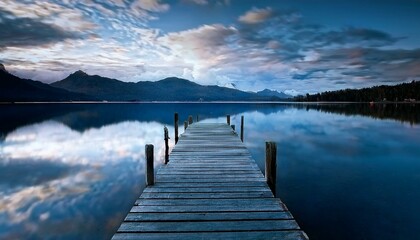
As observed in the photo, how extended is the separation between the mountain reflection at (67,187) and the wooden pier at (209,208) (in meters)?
2.95

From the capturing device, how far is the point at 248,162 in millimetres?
11109

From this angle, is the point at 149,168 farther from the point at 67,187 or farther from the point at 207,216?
the point at 67,187

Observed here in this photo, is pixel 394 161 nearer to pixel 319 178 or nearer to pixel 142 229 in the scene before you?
pixel 319 178

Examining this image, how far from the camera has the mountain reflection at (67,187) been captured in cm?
917

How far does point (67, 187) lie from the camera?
13.1m

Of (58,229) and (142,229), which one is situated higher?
(142,229)

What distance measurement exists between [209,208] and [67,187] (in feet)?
31.1

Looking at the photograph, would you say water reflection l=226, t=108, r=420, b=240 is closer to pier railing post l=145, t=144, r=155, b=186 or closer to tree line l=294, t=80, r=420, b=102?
pier railing post l=145, t=144, r=155, b=186

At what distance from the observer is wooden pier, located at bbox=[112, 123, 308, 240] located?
5.34m

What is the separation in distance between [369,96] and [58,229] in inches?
7569

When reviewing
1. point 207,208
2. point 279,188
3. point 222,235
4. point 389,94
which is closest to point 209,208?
point 207,208

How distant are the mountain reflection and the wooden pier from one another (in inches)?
116

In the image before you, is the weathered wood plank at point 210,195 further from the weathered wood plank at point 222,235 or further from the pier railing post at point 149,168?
the weathered wood plank at point 222,235

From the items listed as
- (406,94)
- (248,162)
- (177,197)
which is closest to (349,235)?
(248,162)
